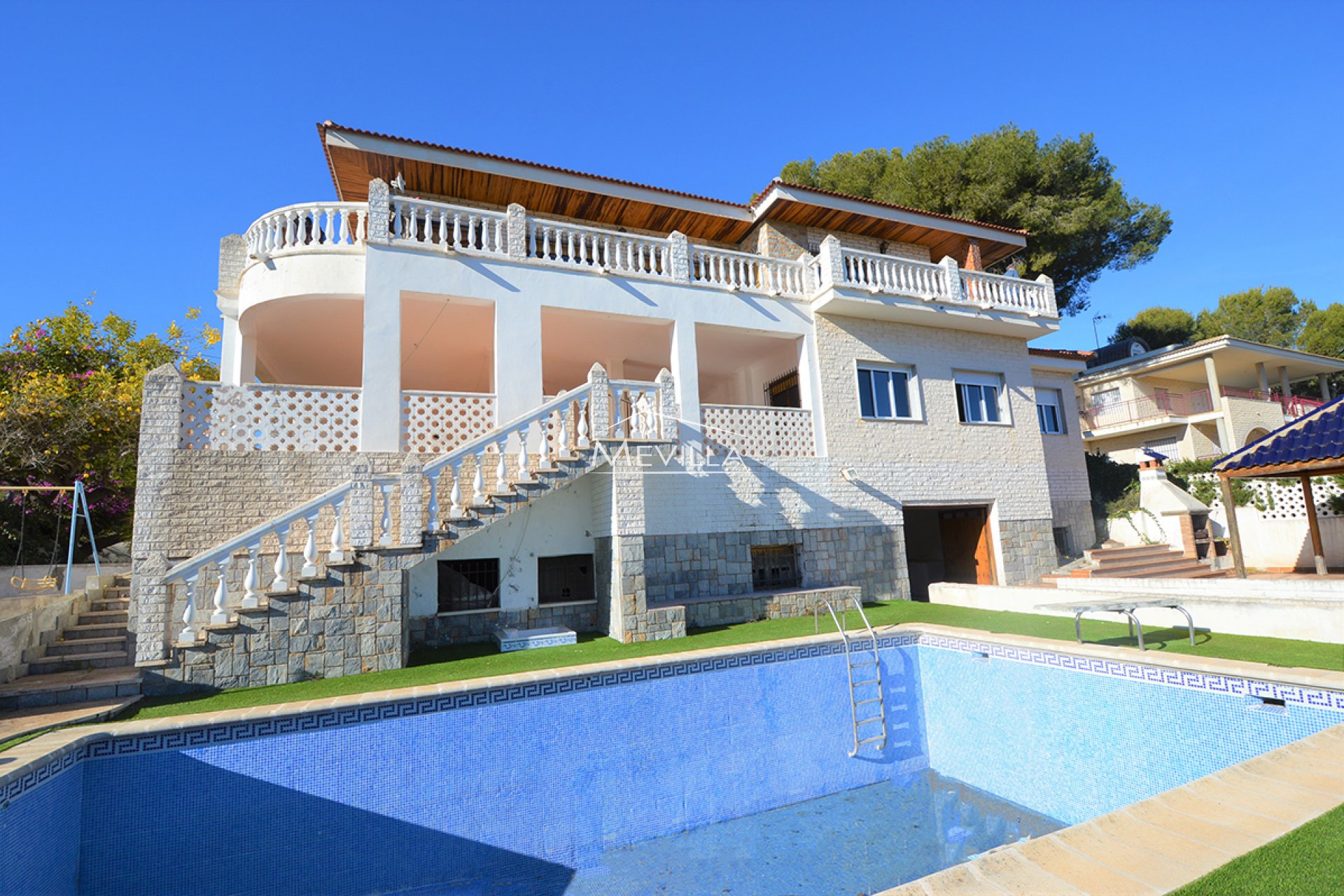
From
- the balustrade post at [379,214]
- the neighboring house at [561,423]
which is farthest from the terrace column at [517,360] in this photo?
the balustrade post at [379,214]

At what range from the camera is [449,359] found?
13.3 metres

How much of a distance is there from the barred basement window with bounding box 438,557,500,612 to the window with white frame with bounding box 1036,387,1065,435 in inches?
605

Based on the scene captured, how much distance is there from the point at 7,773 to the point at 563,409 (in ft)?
21.0

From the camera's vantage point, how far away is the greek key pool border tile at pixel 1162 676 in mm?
4930

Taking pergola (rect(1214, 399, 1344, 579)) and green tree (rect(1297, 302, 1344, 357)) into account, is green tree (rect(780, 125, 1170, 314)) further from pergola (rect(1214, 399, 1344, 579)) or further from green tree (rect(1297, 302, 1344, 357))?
green tree (rect(1297, 302, 1344, 357))

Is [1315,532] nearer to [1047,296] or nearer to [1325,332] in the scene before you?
[1047,296]

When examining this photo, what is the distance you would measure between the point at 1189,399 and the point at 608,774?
26.2 m

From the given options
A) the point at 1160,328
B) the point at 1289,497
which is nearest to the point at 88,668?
the point at 1289,497

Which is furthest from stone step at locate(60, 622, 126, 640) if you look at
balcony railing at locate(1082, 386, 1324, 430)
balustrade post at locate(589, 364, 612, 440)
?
balcony railing at locate(1082, 386, 1324, 430)

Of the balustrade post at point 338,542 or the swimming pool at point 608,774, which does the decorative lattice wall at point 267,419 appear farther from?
the swimming pool at point 608,774

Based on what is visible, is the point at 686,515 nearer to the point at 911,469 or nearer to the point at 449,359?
the point at 911,469

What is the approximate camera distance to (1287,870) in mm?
2598

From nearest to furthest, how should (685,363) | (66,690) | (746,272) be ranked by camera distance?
(66,690)
(685,363)
(746,272)

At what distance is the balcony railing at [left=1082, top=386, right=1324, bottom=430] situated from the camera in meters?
22.1
